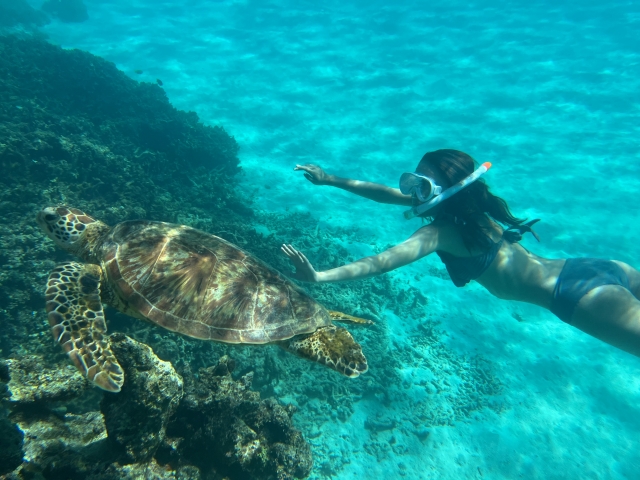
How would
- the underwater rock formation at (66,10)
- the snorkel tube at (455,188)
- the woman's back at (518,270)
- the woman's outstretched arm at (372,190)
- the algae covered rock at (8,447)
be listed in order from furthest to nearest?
the underwater rock formation at (66,10) → the woman's outstretched arm at (372,190) → the woman's back at (518,270) → the snorkel tube at (455,188) → the algae covered rock at (8,447)

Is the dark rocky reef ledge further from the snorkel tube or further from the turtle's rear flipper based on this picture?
the snorkel tube

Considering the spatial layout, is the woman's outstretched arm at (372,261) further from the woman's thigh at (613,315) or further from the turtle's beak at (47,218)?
the turtle's beak at (47,218)

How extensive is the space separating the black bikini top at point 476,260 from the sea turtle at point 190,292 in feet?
6.09

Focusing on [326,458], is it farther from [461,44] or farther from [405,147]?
[461,44]

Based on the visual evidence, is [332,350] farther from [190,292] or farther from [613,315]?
[613,315]

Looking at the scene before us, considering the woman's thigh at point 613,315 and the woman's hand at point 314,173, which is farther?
the woman's hand at point 314,173

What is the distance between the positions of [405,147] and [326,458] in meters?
13.6

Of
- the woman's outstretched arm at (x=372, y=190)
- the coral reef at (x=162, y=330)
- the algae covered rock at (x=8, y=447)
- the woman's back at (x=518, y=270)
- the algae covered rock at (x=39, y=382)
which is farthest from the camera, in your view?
the woman's outstretched arm at (x=372, y=190)

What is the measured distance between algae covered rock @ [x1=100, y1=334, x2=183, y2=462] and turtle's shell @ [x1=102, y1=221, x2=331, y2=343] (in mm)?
523

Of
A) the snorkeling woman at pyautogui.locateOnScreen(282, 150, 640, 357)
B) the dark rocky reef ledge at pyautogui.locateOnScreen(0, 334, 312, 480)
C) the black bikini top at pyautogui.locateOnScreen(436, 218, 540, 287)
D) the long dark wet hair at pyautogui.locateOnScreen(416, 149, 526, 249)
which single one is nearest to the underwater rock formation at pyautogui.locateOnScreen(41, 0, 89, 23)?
the snorkeling woman at pyautogui.locateOnScreen(282, 150, 640, 357)

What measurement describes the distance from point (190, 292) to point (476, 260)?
11.8 ft

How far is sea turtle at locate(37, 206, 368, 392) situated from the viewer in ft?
10.6

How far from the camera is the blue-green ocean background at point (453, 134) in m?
6.89

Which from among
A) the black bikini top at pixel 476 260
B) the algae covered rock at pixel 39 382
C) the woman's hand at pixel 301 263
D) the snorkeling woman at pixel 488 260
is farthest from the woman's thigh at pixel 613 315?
the algae covered rock at pixel 39 382
